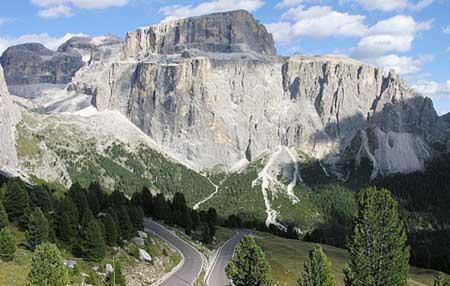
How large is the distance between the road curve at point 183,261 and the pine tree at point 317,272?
30.2 m

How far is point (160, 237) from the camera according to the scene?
102062 millimetres

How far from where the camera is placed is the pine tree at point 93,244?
227ft

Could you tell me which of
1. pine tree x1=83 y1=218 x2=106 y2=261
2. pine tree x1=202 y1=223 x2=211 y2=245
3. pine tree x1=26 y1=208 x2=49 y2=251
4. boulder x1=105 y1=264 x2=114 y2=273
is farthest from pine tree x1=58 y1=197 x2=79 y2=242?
pine tree x1=202 y1=223 x2=211 y2=245

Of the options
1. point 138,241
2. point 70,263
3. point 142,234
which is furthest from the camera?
point 142,234

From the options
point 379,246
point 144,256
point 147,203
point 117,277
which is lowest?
point 147,203

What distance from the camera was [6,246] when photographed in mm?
59188

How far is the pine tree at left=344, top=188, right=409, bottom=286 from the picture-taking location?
175 feet

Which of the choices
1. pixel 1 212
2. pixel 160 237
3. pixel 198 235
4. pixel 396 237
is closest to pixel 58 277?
pixel 1 212

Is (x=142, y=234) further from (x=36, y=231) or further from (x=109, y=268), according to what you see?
(x=36, y=231)

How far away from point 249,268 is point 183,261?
39.8 metres

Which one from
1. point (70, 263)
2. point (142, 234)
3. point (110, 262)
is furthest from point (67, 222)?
point (142, 234)

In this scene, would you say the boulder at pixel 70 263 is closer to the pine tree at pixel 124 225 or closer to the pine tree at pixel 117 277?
the pine tree at pixel 117 277

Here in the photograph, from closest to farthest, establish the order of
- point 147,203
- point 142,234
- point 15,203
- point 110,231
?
point 110,231 < point 15,203 < point 142,234 < point 147,203

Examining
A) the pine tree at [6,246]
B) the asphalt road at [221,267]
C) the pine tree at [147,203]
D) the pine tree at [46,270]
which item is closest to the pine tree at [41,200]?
the pine tree at [6,246]
